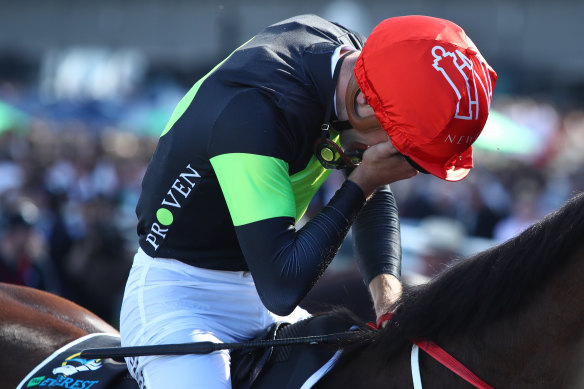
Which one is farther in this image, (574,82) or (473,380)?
(574,82)

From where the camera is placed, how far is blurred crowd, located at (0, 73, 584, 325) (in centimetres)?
784

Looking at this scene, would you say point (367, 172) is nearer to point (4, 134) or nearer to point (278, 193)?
point (278, 193)

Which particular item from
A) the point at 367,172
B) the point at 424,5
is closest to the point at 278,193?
the point at 367,172

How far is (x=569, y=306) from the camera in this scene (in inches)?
80.0

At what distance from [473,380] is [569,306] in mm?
349

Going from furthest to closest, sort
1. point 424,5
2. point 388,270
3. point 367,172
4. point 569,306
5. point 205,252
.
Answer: point 424,5 < point 388,270 < point 205,252 < point 367,172 < point 569,306

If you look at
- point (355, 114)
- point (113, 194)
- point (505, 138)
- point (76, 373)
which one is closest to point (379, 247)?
point (355, 114)

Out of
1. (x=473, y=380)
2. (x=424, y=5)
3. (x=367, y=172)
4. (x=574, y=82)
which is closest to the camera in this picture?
(x=473, y=380)

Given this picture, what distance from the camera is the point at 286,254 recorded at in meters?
2.25

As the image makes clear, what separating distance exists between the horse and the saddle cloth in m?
0.57

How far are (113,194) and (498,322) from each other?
1086cm

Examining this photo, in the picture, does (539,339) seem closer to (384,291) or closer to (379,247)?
(384,291)

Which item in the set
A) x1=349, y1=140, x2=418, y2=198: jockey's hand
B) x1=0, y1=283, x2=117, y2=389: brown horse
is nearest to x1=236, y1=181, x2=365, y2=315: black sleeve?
x1=349, y1=140, x2=418, y2=198: jockey's hand

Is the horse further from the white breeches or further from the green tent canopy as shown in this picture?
the green tent canopy
